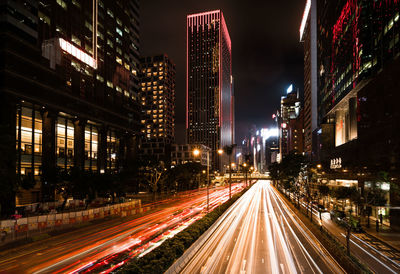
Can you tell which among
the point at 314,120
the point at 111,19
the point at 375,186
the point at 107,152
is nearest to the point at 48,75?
the point at 107,152

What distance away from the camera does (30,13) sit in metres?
54.7

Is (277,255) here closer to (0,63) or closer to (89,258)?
(89,258)

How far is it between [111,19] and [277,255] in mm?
84553

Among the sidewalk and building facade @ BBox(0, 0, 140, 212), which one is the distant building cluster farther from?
the sidewalk

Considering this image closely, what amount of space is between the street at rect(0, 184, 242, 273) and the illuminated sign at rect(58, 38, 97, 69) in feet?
148

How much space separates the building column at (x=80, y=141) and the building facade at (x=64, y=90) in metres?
0.23

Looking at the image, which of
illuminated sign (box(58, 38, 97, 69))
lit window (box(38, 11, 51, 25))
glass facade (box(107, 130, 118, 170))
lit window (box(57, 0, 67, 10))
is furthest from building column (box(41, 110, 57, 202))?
lit window (box(57, 0, 67, 10))

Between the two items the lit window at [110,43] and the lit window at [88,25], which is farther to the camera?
the lit window at [110,43]

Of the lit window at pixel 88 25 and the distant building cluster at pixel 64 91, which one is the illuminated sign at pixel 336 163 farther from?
the lit window at pixel 88 25

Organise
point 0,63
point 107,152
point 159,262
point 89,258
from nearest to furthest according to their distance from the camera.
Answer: point 159,262 → point 89,258 → point 0,63 → point 107,152

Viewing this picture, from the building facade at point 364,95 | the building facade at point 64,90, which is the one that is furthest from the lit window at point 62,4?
the building facade at point 364,95

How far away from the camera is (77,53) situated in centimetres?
6881

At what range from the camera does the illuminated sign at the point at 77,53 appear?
209ft

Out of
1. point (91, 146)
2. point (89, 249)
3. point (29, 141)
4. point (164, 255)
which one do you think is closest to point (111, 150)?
point (91, 146)
